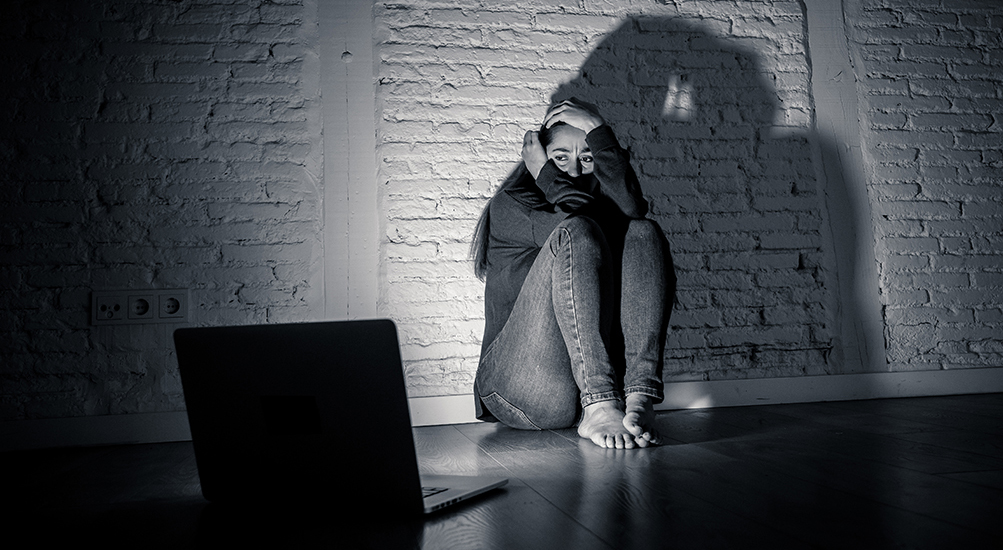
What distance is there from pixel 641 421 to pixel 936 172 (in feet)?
6.06

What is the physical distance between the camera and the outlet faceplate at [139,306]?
209 centimetres

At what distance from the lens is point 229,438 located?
100cm

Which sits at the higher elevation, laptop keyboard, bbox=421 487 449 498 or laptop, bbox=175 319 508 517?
laptop, bbox=175 319 508 517

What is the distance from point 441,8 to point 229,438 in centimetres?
181

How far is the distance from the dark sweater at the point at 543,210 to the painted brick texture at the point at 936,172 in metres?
1.22

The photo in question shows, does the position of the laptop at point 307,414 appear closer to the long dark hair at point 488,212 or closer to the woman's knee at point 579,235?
the woman's knee at point 579,235

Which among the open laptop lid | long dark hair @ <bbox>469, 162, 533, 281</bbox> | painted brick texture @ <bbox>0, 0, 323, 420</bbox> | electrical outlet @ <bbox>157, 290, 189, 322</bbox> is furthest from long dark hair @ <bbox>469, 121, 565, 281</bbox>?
the open laptop lid

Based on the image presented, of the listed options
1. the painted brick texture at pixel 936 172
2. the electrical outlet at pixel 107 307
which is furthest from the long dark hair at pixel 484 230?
the painted brick texture at pixel 936 172

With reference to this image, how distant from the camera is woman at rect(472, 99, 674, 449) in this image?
1640mm

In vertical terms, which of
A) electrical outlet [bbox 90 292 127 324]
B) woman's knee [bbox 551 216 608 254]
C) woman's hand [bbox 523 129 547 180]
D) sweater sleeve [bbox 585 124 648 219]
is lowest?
electrical outlet [bbox 90 292 127 324]

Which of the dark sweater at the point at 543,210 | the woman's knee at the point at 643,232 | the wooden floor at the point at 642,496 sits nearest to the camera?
the wooden floor at the point at 642,496

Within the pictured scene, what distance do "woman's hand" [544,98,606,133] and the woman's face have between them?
0.02 m

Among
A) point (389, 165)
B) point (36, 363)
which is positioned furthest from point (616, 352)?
point (36, 363)

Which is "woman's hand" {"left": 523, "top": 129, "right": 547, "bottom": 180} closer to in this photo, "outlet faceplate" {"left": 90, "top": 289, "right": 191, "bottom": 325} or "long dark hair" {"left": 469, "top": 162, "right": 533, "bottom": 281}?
"long dark hair" {"left": 469, "top": 162, "right": 533, "bottom": 281}
